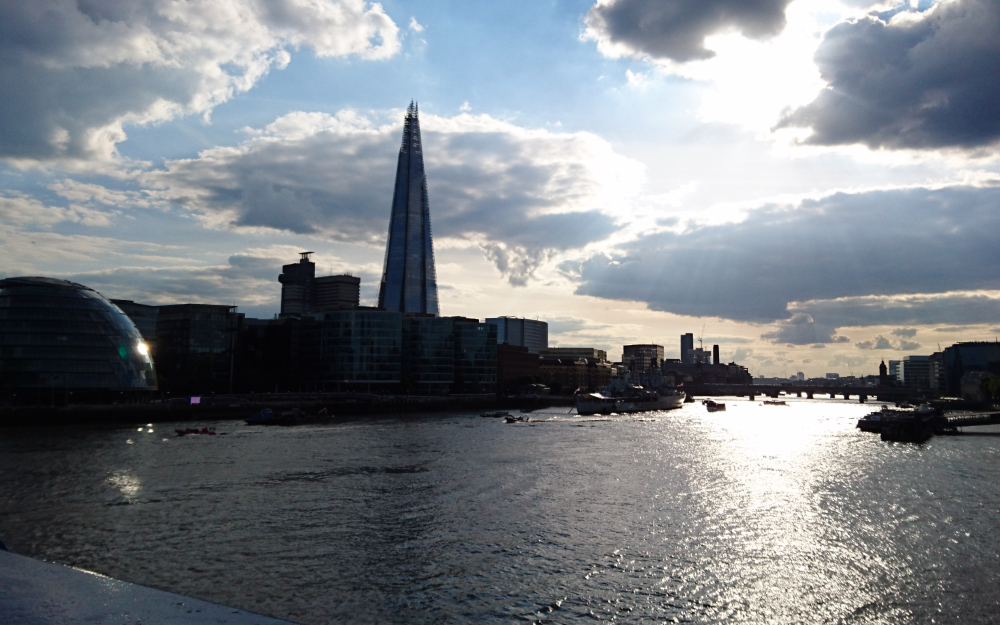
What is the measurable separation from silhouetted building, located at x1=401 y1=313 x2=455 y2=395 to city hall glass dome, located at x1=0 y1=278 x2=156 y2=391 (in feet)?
290

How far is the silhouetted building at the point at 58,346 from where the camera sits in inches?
4028

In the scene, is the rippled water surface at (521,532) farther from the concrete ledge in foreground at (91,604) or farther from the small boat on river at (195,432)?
the small boat on river at (195,432)

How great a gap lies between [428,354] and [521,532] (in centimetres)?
16378

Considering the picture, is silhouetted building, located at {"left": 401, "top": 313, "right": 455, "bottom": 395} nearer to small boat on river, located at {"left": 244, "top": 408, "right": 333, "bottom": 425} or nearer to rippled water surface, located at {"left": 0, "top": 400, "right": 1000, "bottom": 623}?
small boat on river, located at {"left": 244, "top": 408, "right": 333, "bottom": 425}

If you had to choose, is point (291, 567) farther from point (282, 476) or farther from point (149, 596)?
point (282, 476)

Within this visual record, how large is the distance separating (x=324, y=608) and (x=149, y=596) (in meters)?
10.00

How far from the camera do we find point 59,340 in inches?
4099

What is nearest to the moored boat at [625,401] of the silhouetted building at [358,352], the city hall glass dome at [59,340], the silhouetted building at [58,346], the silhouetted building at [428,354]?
the silhouetted building at [428,354]

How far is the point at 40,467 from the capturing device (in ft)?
165

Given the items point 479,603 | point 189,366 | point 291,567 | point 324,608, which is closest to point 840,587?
point 479,603

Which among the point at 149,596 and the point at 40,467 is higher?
the point at 149,596

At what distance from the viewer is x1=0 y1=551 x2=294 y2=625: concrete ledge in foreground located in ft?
36.6


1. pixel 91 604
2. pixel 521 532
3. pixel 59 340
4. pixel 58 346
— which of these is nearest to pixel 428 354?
pixel 59 340

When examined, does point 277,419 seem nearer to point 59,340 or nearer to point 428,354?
point 59,340
